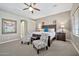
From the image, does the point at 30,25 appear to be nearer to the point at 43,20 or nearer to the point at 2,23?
the point at 43,20

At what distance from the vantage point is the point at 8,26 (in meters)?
6.51

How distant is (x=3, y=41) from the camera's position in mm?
6004

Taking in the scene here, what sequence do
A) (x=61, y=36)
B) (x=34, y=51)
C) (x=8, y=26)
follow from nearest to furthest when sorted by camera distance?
1. (x=34, y=51)
2. (x=8, y=26)
3. (x=61, y=36)

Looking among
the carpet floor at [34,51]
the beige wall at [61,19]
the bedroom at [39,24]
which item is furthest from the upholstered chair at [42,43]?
the beige wall at [61,19]

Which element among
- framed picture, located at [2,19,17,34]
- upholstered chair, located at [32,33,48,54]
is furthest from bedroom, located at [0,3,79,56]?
upholstered chair, located at [32,33,48,54]

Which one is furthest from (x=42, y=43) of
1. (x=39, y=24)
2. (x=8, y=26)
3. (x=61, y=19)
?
(x=39, y=24)

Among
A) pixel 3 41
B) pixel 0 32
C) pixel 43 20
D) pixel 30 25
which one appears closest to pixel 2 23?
pixel 0 32

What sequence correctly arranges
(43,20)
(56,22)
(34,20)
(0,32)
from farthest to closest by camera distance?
(34,20)
(43,20)
(56,22)
(0,32)

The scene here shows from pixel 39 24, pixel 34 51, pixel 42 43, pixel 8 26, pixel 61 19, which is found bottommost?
pixel 34 51

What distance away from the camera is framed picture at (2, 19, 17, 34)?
6.11 meters

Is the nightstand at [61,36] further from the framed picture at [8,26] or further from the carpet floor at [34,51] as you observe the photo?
the framed picture at [8,26]

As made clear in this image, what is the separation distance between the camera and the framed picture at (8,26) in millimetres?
6105

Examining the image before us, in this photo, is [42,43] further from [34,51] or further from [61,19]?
[61,19]

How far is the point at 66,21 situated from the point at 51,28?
5.55ft
